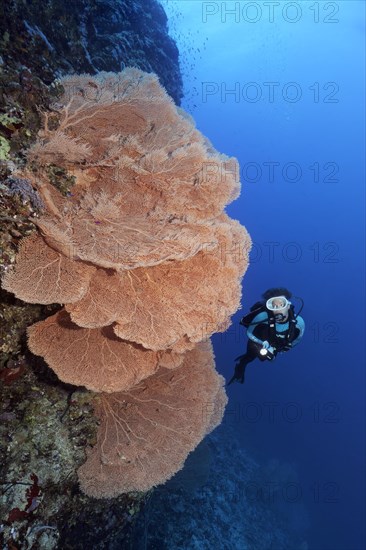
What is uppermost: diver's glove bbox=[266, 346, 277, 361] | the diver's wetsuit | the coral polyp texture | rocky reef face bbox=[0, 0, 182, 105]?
rocky reef face bbox=[0, 0, 182, 105]

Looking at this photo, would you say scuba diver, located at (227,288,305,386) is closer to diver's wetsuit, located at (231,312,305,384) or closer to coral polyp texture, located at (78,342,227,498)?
diver's wetsuit, located at (231,312,305,384)

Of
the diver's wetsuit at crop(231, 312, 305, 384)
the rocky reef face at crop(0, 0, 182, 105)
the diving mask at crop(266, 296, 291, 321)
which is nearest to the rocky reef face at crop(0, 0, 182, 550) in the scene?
the rocky reef face at crop(0, 0, 182, 105)

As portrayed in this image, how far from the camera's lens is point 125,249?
2.69 m

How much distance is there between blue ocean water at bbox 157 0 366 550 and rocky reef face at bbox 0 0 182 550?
366 cm

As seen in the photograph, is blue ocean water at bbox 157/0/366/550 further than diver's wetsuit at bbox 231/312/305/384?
Yes

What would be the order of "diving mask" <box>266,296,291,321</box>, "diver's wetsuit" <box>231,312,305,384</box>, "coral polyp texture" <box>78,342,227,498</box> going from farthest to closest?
"diver's wetsuit" <box>231,312,305,384</box>, "diving mask" <box>266,296,291,321</box>, "coral polyp texture" <box>78,342,227,498</box>

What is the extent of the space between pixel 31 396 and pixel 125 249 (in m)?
2.23

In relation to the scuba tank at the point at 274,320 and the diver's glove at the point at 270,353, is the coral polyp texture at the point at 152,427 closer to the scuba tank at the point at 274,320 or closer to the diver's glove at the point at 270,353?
the diver's glove at the point at 270,353

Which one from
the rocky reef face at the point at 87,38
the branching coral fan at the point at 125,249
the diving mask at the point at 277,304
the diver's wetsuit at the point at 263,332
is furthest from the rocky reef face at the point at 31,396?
the diving mask at the point at 277,304

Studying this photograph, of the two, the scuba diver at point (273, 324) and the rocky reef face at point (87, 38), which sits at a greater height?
the rocky reef face at point (87, 38)

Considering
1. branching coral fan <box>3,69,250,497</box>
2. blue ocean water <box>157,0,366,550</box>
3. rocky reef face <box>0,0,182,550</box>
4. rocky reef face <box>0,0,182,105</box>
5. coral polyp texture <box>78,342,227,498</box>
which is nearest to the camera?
branching coral fan <box>3,69,250,497</box>

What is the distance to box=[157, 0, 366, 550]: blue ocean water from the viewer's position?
29453 millimetres

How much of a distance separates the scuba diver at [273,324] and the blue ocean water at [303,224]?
107 centimetres

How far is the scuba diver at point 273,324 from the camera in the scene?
5.32 metres
